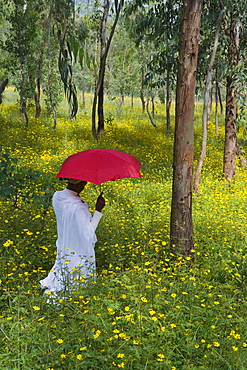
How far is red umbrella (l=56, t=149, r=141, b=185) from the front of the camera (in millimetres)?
3619

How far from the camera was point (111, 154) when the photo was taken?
3873 mm

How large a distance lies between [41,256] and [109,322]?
6.04 ft

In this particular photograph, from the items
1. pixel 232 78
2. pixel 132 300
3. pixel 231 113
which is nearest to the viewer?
pixel 132 300

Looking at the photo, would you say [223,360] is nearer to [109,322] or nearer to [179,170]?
[109,322]

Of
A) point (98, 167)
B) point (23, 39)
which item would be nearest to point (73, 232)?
point (98, 167)

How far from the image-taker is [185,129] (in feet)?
14.1

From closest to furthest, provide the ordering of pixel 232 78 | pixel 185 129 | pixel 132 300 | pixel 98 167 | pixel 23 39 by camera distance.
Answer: pixel 132 300 < pixel 98 167 < pixel 185 129 < pixel 232 78 < pixel 23 39

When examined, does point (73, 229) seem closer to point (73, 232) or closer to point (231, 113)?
point (73, 232)

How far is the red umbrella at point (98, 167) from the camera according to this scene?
362 cm

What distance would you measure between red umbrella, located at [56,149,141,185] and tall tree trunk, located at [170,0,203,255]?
0.73 meters

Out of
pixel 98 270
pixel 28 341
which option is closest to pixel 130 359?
pixel 28 341

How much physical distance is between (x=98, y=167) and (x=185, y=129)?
1238 millimetres

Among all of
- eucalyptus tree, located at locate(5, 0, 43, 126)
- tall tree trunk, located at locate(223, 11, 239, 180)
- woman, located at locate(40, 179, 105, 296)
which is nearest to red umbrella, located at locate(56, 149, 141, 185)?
woman, located at locate(40, 179, 105, 296)

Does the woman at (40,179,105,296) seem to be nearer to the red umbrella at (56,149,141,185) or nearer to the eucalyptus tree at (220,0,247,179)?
the red umbrella at (56,149,141,185)
